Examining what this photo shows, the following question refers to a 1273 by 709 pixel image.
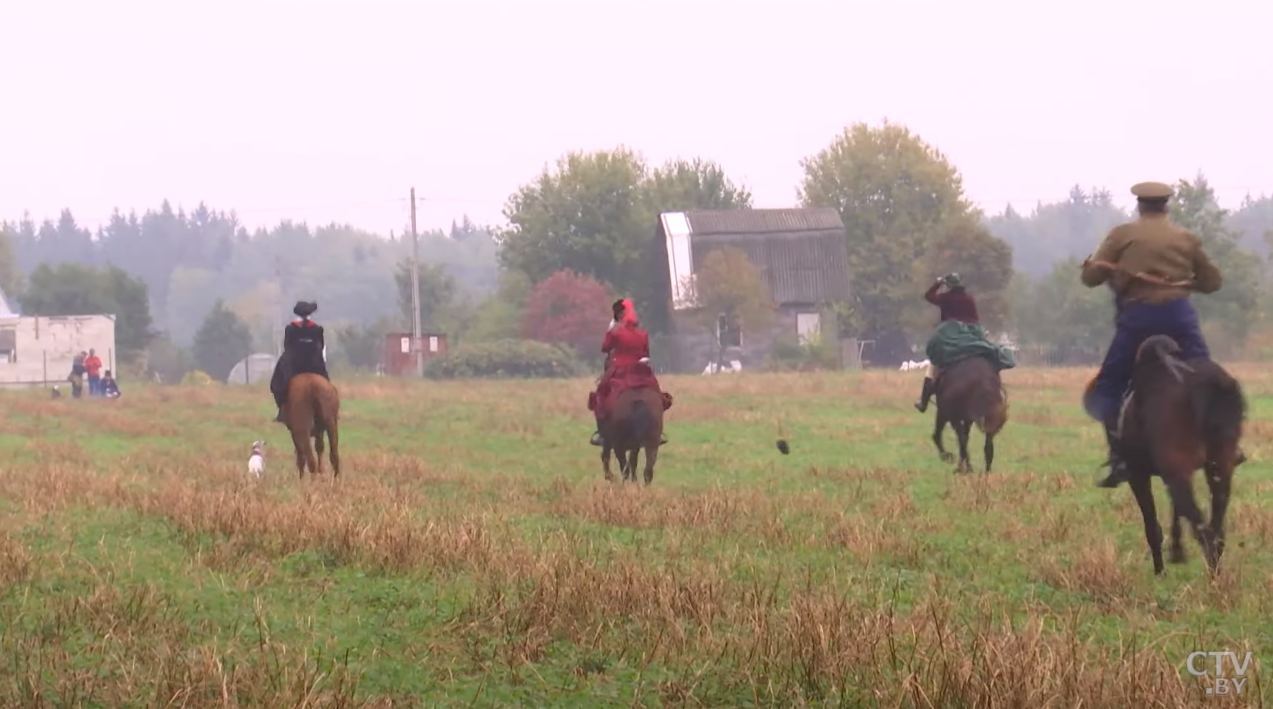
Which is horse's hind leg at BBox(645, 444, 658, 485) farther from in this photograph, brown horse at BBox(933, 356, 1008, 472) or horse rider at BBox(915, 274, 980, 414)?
brown horse at BBox(933, 356, 1008, 472)

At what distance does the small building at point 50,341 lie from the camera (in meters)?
69.8

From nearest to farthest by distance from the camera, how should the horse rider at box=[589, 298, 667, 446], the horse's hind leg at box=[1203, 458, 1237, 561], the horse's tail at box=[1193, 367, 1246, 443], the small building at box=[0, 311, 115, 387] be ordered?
the horse's tail at box=[1193, 367, 1246, 443] → the horse's hind leg at box=[1203, 458, 1237, 561] → the horse rider at box=[589, 298, 667, 446] → the small building at box=[0, 311, 115, 387]

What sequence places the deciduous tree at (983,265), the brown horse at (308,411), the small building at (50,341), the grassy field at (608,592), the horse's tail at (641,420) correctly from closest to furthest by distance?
the grassy field at (608,592) < the horse's tail at (641,420) < the brown horse at (308,411) < the deciduous tree at (983,265) < the small building at (50,341)

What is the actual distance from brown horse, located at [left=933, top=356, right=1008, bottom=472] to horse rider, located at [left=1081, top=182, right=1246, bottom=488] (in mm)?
6830

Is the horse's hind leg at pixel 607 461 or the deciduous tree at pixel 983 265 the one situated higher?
the deciduous tree at pixel 983 265

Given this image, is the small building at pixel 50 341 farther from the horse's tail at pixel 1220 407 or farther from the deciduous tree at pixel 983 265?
the horse's tail at pixel 1220 407

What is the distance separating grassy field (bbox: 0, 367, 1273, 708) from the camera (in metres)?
5.64

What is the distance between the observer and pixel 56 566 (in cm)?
831

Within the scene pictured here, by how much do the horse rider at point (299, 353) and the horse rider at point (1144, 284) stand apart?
921 centimetres

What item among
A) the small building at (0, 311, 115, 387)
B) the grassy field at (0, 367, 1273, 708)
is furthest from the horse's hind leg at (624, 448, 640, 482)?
the small building at (0, 311, 115, 387)

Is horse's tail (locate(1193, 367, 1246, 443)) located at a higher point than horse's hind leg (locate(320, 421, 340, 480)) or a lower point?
higher

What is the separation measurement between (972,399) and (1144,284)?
7.29 metres

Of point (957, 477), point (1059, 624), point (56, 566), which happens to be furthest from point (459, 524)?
point (957, 477)

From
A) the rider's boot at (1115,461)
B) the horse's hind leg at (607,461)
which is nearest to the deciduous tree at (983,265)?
the horse's hind leg at (607,461)
